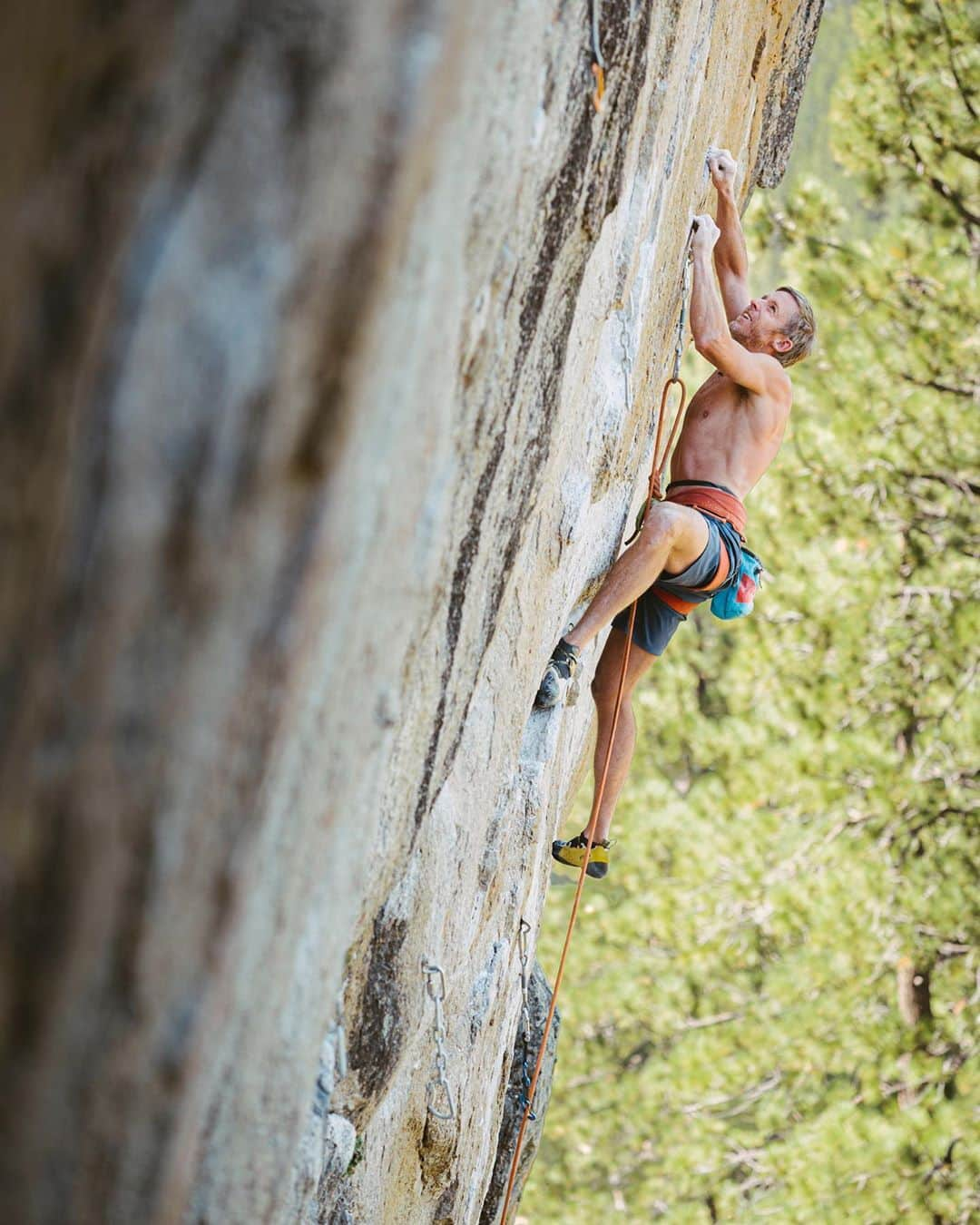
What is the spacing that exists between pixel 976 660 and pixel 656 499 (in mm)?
4034

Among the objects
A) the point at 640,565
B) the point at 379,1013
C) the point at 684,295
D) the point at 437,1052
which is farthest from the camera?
the point at 684,295

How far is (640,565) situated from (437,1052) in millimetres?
1516

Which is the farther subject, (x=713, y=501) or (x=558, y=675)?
(x=713, y=501)

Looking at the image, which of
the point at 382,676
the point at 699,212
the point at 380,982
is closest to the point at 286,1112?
Result: the point at 382,676

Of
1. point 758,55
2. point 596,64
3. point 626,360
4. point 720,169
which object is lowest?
point 626,360

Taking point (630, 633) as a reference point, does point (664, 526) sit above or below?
above

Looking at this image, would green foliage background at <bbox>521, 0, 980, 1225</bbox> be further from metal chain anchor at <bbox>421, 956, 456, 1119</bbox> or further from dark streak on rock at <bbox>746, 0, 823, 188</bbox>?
metal chain anchor at <bbox>421, 956, 456, 1119</bbox>

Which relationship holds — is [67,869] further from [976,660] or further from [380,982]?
[976,660]

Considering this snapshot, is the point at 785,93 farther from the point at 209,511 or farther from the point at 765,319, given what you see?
the point at 209,511

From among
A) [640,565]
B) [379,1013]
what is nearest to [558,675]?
[640,565]

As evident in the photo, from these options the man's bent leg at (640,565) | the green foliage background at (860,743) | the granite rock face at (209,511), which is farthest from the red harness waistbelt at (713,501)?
the green foliage background at (860,743)

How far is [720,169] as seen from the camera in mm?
3998

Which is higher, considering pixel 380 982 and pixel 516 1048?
pixel 380 982

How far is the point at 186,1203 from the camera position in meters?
1.30
